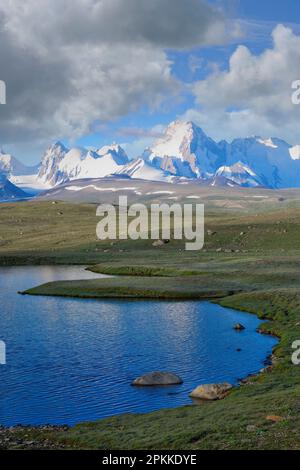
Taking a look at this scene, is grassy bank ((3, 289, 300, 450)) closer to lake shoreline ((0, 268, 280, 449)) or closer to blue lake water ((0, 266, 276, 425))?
lake shoreline ((0, 268, 280, 449))

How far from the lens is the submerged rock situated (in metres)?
48.2

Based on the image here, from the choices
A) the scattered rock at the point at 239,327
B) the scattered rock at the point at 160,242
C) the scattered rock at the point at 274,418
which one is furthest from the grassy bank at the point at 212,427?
the scattered rock at the point at 160,242

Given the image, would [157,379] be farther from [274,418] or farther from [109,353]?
[274,418]

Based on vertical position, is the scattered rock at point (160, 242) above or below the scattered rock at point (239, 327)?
above

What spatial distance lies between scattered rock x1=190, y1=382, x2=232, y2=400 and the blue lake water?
0.97 metres

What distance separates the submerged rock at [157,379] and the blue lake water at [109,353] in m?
0.80

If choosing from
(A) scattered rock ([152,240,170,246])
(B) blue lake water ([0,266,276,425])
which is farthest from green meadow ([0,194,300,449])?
(B) blue lake water ([0,266,276,425])

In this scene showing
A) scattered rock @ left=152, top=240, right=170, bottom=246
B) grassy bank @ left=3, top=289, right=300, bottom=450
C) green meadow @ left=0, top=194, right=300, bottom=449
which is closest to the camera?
grassy bank @ left=3, top=289, right=300, bottom=450

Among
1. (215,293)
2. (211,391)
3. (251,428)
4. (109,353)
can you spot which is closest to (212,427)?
(251,428)

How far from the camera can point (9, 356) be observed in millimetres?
58531

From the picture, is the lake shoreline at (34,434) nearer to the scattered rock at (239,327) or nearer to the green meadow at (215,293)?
the green meadow at (215,293)

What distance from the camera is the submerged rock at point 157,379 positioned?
48156 millimetres
